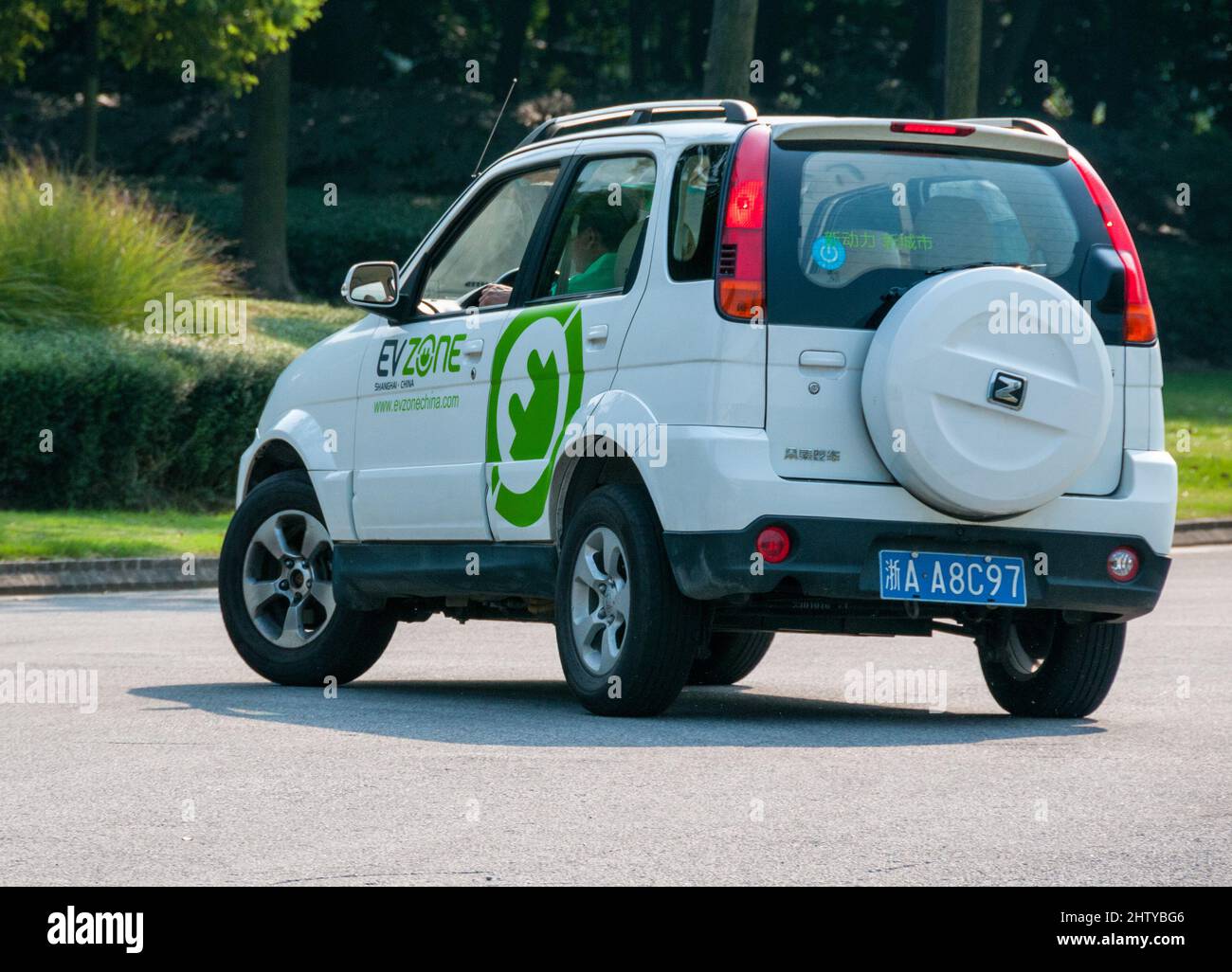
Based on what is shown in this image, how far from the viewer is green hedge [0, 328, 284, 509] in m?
20.2

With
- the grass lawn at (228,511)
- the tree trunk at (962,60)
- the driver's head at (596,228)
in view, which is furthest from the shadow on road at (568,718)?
the tree trunk at (962,60)

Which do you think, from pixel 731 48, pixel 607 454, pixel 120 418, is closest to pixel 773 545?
pixel 607 454

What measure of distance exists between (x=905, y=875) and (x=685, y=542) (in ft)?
8.25

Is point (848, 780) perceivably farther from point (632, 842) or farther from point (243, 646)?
point (243, 646)

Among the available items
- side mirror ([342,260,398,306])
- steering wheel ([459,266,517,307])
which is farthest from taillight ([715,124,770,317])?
side mirror ([342,260,398,306])

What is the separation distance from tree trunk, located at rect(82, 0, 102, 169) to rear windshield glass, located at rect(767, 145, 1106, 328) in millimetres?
21288

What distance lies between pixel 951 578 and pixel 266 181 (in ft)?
79.9

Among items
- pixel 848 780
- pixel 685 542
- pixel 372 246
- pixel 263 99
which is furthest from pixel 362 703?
pixel 372 246

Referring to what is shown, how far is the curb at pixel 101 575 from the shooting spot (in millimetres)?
16516

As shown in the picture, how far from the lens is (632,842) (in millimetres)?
6121

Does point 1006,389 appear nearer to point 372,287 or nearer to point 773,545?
point 773,545

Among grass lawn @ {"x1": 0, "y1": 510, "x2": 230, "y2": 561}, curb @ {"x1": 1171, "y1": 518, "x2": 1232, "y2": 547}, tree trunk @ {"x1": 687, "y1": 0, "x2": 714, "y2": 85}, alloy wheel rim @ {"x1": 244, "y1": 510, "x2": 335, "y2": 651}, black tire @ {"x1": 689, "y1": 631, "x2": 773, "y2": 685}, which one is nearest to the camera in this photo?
alloy wheel rim @ {"x1": 244, "y1": 510, "x2": 335, "y2": 651}

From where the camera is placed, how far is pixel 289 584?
33.9 ft

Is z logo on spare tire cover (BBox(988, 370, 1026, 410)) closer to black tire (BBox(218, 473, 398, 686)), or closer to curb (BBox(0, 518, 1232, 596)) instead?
black tire (BBox(218, 473, 398, 686))
